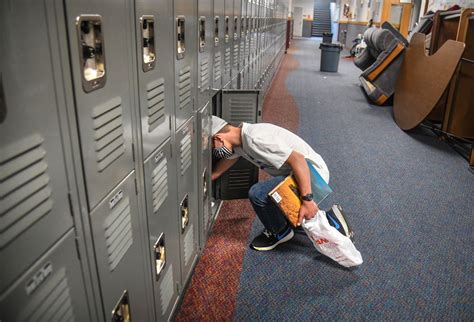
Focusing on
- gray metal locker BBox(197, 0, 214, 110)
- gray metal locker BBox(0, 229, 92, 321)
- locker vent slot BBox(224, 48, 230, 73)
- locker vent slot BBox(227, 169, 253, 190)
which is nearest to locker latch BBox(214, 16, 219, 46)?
gray metal locker BBox(197, 0, 214, 110)

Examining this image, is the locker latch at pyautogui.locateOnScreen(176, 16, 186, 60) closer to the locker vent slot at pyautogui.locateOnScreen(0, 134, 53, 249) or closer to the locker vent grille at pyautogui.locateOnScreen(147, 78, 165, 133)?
the locker vent grille at pyautogui.locateOnScreen(147, 78, 165, 133)

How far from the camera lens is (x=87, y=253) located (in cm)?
98

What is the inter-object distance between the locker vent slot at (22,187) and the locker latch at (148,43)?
0.59 metres

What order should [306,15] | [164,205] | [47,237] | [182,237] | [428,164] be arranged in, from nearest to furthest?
[47,237]
[164,205]
[182,237]
[428,164]
[306,15]

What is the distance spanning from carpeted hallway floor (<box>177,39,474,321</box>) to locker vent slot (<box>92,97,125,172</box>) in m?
1.21

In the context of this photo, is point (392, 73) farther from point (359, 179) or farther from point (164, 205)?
point (164, 205)

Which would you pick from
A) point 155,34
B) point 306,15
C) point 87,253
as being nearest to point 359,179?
point 155,34

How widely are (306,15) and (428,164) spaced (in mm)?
25094

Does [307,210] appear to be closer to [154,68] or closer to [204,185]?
[204,185]

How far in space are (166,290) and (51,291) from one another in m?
0.95

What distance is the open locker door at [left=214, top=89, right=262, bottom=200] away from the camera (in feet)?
9.16

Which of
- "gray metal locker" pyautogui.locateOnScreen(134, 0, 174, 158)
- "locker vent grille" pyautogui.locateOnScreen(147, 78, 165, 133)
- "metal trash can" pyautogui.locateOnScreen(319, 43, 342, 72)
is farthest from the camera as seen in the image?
"metal trash can" pyautogui.locateOnScreen(319, 43, 342, 72)

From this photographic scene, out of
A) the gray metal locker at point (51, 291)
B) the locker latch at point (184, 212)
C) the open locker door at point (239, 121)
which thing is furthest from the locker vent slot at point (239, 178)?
the gray metal locker at point (51, 291)

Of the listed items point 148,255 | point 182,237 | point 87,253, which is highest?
point 87,253
